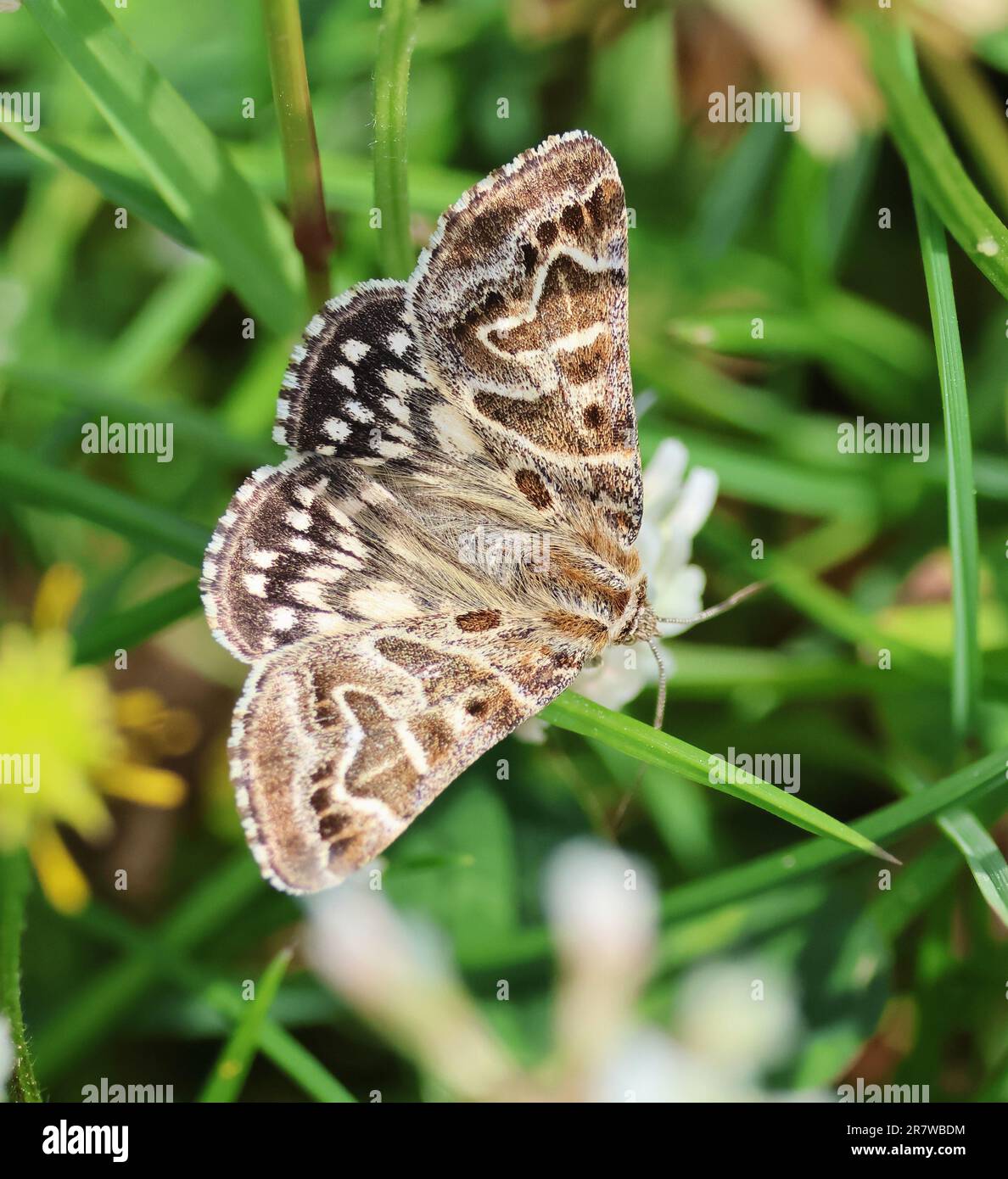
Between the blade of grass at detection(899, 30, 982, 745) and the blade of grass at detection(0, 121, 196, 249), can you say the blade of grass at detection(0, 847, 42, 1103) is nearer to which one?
the blade of grass at detection(0, 121, 196, 249)

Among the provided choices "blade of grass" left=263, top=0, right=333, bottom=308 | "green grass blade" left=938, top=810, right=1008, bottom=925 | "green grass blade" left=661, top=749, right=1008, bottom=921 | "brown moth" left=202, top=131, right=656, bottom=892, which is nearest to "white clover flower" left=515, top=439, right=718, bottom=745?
"brown moth" left=202, top=131, right=656, bottom=892

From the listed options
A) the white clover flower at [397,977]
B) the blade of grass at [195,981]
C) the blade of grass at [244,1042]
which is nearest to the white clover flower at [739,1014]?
the white clover flower at [397,977]

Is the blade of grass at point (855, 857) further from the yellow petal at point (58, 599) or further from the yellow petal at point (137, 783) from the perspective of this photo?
the yellow petal at point (58, 599)

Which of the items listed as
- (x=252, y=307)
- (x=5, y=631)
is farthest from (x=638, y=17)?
(x=5, y=631)

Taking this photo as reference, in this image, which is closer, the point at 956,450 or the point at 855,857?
the point at 956,450

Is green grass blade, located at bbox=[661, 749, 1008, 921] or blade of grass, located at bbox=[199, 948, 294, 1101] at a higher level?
green grass blade, located at bbox=[661, 749, 1008, 921]

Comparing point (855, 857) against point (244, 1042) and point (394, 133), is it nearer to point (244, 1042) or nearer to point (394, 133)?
point (244, 1042)

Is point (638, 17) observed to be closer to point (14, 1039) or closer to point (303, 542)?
point (303, 542)

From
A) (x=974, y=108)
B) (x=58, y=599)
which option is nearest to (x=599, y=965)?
(x=58, y=599)
